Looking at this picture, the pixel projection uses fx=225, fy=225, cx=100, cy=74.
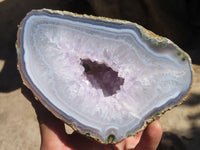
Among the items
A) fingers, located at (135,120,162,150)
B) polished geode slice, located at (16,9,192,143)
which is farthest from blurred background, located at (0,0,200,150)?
polished geode slice, located at (16,9,192,143)

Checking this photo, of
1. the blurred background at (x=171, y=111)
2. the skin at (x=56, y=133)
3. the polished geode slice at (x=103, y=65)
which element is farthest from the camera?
the blurred background at (x=171, y=111)

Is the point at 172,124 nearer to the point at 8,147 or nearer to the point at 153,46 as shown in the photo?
the point at 153,46

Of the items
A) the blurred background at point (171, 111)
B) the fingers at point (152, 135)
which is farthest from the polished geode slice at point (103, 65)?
the blurred background at point (171, 111)

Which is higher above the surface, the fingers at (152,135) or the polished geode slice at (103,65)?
the polished geode slice at (103,65)

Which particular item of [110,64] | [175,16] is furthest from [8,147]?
[175,16]

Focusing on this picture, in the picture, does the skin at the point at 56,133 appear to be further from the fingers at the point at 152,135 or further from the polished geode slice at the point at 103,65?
the polished geode slice at the point at 103,65
